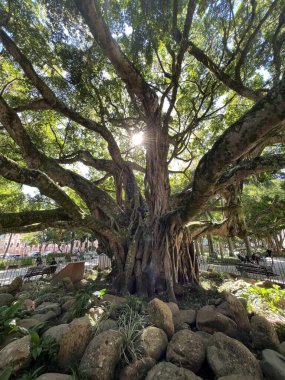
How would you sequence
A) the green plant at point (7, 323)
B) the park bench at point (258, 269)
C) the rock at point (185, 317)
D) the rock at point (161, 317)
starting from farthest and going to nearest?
1. the park bench at point (258, 269)
2. the rock at point (185, 317)
3. the rock at point (161, 317)
4. the green plant at point (7, 323)

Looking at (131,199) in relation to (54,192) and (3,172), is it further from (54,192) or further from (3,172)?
(3,172)

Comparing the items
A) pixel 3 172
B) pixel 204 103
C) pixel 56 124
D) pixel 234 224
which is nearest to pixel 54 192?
pixel 3 172

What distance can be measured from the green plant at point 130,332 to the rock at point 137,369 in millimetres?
73

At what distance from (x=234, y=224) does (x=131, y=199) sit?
3.28 meters

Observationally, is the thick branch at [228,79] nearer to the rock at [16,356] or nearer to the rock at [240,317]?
the rock at [240,317]

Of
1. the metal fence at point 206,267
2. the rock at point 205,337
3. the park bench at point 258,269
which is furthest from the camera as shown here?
the metal fence at point 206,267

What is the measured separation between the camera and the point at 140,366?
2.03m

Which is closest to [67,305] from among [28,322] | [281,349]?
[28,322]

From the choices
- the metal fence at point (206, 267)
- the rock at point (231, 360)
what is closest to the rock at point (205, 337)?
the rock at point (231, 360)

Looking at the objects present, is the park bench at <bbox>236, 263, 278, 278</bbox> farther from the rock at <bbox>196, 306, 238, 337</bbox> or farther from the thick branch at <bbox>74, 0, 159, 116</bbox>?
the thick branch at <bbox>74, 0, 159, 116</bbox>

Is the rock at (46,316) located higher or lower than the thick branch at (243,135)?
lower

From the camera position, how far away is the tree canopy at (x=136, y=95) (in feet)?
13.3

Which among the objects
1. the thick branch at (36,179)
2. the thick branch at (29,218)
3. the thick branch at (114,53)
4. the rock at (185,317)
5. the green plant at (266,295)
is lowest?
the rock at (185,317)

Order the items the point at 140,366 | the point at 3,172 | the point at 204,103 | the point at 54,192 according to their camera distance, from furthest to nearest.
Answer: the point at 204,103
the point at 54,192
the point at 3,172
the point at 140,366
